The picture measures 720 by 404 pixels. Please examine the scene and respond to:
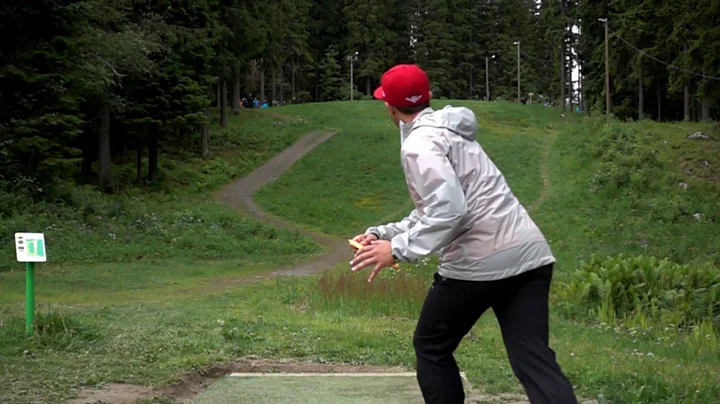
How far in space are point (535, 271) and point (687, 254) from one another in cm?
1876

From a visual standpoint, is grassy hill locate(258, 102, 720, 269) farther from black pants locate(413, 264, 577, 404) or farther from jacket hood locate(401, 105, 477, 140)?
jacket hood locate(401, 105, 477, 140)

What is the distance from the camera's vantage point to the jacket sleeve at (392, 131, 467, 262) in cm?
358

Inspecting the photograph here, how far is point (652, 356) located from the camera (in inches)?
287

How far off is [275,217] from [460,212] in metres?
24.3

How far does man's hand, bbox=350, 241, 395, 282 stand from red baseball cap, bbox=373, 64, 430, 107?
701mm

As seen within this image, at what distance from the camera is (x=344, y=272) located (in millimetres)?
13164

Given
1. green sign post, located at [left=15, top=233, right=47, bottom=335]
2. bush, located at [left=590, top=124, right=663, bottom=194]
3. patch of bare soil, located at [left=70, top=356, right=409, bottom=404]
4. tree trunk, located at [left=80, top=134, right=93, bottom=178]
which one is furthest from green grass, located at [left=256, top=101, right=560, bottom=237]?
patch of bare soil, located at [left=70, top=356, right=409, bottom=404]

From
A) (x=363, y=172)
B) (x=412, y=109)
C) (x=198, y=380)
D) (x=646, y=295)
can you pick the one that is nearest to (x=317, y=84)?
(x=363, y=172)

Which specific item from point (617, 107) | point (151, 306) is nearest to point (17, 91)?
point (151, 306)

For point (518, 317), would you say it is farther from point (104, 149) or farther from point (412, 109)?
point (104, 149)

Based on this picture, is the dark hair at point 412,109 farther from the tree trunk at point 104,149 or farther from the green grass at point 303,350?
Result: the tree trunk at point 104,149

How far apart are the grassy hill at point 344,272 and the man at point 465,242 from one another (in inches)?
67.2

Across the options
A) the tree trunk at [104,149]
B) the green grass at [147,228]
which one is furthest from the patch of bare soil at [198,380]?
the tree trunk at [104,149]

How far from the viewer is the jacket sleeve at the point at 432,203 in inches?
141
